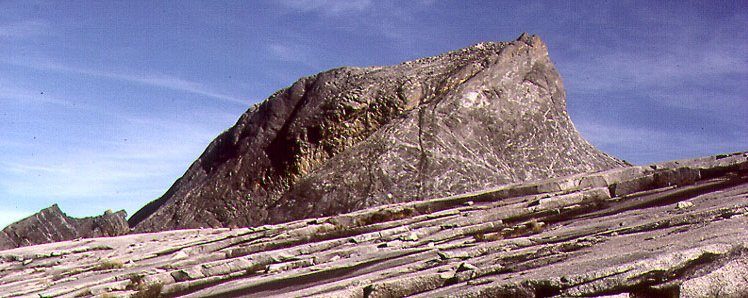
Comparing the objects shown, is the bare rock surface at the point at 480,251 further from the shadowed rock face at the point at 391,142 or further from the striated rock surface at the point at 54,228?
the striated rock surface at the point at 54,228

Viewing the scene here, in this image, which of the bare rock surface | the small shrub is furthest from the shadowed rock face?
the small shrub

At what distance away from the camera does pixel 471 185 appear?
915 inches

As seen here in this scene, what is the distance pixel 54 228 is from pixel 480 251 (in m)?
22.3

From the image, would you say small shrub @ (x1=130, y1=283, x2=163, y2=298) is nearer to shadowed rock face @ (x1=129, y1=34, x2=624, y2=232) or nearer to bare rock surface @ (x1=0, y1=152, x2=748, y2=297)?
bare rock surface @ (x1=0, y1=152, x2=748, y2=297)

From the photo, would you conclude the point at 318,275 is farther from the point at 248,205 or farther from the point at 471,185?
the point at 248,205

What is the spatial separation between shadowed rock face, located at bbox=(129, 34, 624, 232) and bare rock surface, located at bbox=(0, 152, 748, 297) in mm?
5151

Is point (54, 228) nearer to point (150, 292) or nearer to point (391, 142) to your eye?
point (391, 142)

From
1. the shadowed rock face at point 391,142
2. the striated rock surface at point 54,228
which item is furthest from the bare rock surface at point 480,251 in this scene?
the striated rock surface at point 54,228

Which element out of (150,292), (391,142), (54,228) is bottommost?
(150,292)

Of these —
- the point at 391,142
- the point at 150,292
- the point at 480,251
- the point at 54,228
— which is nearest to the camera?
the point at 480,251

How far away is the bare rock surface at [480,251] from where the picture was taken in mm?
6742

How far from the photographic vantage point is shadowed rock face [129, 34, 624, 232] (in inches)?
946

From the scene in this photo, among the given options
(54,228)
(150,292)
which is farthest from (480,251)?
(54,228)

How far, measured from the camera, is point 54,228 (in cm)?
2755
